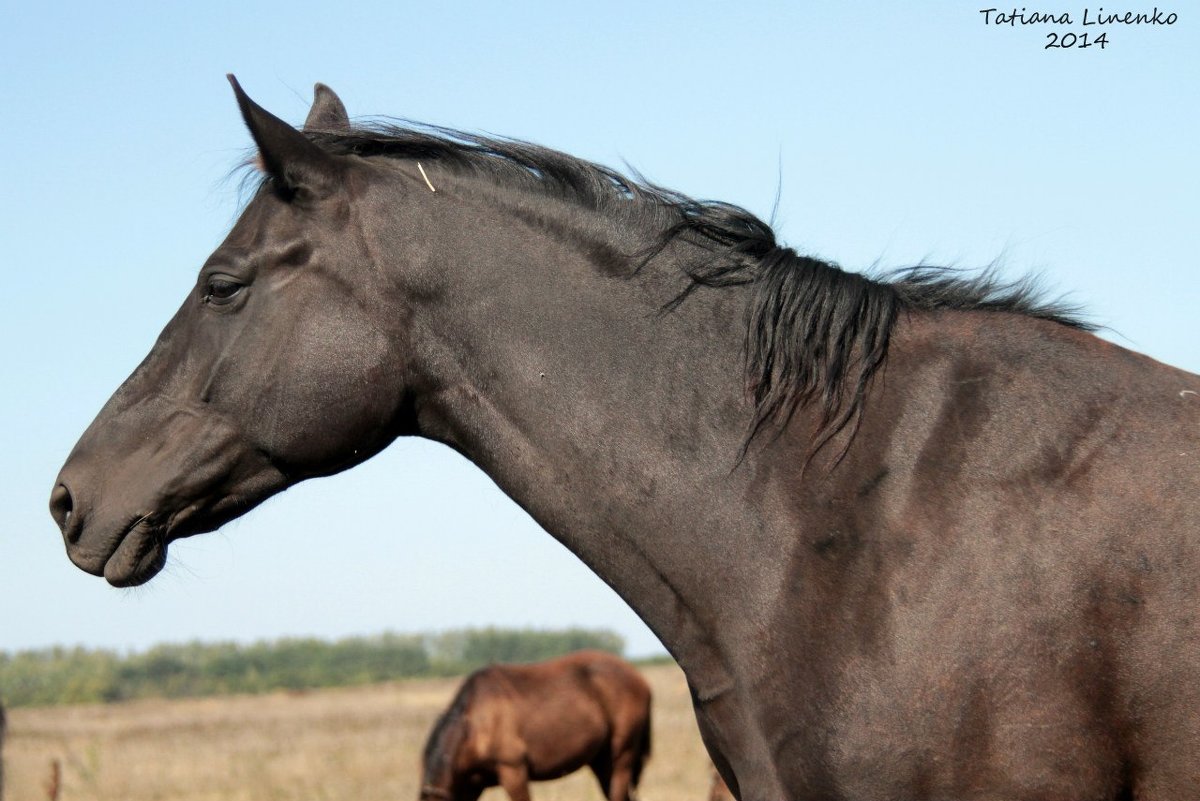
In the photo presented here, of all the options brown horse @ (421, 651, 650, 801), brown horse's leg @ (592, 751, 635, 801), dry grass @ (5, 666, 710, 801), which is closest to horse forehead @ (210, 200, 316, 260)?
dry grass @ (5, 666, 710, 801)

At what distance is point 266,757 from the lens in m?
19.4

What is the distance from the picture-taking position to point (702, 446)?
3320mm

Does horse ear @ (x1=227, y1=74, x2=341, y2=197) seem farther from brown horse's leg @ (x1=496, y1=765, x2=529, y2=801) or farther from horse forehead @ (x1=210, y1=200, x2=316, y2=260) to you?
brown horse's leg @ (x1=496, y1=765, x2=529, y2=801)

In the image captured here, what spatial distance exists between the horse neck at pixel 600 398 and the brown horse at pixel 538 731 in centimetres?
1218

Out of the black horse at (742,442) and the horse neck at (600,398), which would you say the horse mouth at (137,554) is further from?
the horse neck at (600,398)

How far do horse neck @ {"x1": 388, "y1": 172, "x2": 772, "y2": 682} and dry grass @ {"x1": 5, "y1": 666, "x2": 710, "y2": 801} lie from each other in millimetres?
9320

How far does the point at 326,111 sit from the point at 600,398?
1612 mm

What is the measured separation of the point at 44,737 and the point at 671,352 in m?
25.0

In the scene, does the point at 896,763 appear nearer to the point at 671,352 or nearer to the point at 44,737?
the point at 671,352

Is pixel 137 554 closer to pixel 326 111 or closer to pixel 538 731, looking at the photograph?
pixel 326 111

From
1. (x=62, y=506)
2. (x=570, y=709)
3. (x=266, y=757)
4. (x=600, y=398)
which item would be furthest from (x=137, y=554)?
(x=266, y=757)

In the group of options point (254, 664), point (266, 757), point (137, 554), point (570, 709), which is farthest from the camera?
point (254, 664)

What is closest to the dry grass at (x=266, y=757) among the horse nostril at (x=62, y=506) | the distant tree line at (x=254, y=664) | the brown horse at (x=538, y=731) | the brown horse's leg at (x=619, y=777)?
the brown horse's leg at (x=619, y=777)

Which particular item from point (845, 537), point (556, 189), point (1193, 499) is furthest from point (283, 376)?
point (1193, 499)
